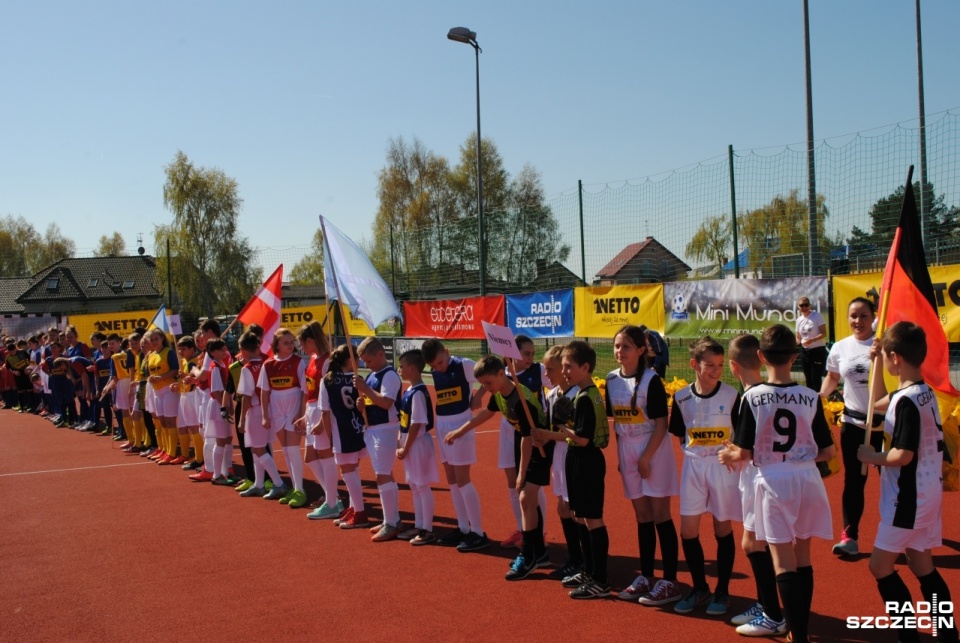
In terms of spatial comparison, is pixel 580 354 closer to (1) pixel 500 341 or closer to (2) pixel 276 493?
(1) pixel 500 341

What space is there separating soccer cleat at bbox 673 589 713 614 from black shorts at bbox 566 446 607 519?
2.43 feet

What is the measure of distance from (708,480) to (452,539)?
8.85 ft

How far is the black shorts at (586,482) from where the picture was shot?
520cm

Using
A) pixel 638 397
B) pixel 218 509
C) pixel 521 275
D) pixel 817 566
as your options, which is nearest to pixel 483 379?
pixel 638 397

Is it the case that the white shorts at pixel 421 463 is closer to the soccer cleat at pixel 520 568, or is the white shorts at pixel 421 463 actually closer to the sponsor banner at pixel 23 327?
the soccer cleat at pixel 520 568

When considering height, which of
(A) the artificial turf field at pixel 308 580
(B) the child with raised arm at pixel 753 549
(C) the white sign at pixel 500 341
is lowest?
(A) the artificial turf field at pixel 308 580

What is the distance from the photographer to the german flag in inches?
183

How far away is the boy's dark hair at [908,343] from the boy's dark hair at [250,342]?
6944 mm

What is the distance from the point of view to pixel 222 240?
4988 centimetres

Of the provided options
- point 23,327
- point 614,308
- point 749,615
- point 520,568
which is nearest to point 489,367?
point 520,568

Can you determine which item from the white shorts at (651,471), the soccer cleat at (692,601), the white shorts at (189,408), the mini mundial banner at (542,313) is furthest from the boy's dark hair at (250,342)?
the mini mundial banner at (542,313)

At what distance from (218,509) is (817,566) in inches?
242

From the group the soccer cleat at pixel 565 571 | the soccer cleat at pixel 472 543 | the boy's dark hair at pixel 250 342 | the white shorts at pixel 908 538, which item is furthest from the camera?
the boy's dark hair at pixel 250 342

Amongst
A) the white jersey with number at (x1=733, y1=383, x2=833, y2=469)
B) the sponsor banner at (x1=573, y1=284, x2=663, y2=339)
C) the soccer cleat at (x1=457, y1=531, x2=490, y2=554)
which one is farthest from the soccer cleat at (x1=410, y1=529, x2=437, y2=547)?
the sponsor banner at (x1=573, y1=284, x2=663, y2=339)
